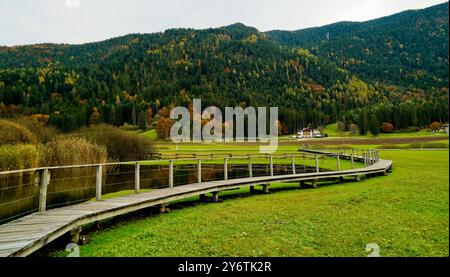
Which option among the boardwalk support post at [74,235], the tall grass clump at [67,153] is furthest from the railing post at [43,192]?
the tall grass clump at [67,153]

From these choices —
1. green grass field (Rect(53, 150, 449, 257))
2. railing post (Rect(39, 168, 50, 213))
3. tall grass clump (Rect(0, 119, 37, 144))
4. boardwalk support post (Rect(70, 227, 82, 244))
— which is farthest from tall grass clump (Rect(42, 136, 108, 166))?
boardwalk support post (Rect(70, 227, 82, 244))

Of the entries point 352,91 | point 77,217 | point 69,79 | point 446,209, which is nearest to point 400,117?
point 352,91

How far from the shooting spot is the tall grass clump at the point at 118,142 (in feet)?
116

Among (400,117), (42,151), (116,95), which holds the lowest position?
(42,151)

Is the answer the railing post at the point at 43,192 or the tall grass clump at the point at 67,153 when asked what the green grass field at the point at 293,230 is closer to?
the railing post at the point at 43,192

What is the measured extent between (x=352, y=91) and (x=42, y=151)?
195982 millimetres

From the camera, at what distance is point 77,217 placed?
7367 millimetres

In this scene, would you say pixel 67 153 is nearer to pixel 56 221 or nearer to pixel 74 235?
pixel 56 221

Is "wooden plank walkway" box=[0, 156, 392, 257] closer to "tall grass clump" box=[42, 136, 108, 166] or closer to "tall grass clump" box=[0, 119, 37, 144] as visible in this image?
"tall grass clump" box=[42, 136, 108, 166]

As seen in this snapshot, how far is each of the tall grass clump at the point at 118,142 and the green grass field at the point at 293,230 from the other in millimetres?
26837

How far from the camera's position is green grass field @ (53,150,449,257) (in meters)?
6.16

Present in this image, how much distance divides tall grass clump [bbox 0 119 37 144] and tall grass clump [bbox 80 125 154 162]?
28.3 ft
